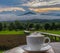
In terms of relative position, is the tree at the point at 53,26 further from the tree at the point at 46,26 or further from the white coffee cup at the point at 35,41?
the white coffee cup at the point at 35,41

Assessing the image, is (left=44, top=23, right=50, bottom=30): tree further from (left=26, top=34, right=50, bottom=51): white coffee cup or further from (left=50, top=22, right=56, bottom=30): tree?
(left=26, top=34, right=50, bottom=51): white coffee cup

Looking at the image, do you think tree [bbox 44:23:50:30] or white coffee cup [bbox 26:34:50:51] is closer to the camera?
white coffee cup [bbox 26:34:50:51]

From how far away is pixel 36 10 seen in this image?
2.75 m

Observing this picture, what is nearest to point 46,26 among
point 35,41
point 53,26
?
point 53,26

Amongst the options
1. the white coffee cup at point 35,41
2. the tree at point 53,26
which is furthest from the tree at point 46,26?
the white coffee cup at point 35,41

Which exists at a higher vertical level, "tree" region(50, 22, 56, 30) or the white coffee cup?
the white coffee cup

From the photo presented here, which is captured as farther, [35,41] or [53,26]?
[53,26]

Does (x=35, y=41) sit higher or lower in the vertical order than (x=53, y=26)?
higher

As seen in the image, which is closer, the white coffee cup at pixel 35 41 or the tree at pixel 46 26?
the white coffee cup at pixel 35 41

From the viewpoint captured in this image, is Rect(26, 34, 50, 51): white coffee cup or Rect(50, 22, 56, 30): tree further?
Rect(50, 22, 56, 30): tree

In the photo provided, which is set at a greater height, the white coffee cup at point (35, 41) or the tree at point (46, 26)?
the white coffee cup at point (35, 41)

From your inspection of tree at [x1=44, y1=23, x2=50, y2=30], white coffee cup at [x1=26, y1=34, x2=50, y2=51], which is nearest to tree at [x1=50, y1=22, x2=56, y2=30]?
tree at [x1=44, y1=23, x2=50, y2=30]

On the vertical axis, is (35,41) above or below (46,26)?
above

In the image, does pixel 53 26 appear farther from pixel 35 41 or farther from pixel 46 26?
pixel 35 41
